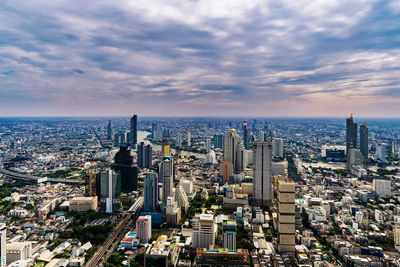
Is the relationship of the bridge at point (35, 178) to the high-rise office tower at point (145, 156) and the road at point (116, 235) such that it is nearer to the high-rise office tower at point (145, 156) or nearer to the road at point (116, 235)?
the high-rise office tower at point (145, 156)

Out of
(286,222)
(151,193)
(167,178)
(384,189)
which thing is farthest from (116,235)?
(384,189)

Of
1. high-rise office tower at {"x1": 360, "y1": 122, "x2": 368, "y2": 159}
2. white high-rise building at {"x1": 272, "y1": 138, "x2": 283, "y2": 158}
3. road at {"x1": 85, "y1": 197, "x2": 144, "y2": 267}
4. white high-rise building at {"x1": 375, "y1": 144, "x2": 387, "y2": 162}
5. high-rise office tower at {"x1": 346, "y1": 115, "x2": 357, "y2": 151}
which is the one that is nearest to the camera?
road at {"x1": 85, "y1": 197, "x2": 144, "y2": 267}

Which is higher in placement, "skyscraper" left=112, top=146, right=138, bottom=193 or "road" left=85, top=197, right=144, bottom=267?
"skyscraper" left=112, top=146, right=138, bottom=193

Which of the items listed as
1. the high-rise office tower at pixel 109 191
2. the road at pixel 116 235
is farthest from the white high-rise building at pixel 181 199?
the high-rise office tower at pixel 109 191

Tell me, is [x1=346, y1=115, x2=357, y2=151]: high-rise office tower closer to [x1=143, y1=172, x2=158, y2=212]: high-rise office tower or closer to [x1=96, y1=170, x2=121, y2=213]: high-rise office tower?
[x1=143, y1=172, x2=158, y2=212]: high-rise office tower

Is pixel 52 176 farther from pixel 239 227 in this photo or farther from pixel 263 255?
pixel 263 255

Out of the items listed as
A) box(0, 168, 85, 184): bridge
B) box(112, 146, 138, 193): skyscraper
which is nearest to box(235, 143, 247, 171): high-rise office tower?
box(112, 146, 138, 193): skyscraper

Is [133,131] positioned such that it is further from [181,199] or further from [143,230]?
[143,230]
